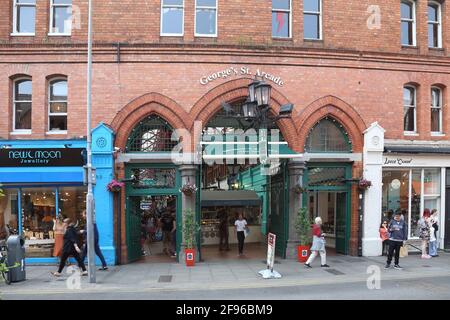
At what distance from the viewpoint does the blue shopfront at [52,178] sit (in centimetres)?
1553

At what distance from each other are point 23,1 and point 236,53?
7.91 metres

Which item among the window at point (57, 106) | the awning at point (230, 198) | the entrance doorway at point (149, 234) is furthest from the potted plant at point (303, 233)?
the window at point (57, 106)

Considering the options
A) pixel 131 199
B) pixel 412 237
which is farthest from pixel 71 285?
pixel 412 237

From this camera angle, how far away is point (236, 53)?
53.4 ft

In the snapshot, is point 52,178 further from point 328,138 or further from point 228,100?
point 328,138

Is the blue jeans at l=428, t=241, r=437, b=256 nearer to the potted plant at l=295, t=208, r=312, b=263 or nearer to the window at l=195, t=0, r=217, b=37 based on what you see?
the potted plant at l=295, t=208, r=312, b=263

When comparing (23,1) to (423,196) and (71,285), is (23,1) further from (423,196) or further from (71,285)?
(423,196)

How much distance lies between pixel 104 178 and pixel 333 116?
856 cm

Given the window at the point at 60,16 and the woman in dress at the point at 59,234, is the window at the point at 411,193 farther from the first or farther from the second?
the window at the point at 60,16

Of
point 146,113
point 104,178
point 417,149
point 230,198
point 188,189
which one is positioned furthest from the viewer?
point 230,198

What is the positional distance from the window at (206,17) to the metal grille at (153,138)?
3.56 m

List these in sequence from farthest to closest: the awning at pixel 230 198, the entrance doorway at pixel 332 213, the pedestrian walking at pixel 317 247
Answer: the awning at pixel 230 198
the entrance doorway at pixel 332 213
the pedestrian walking at pixel 317 247

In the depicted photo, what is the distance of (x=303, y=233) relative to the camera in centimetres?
1559

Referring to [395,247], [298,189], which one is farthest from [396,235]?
[298,189]
